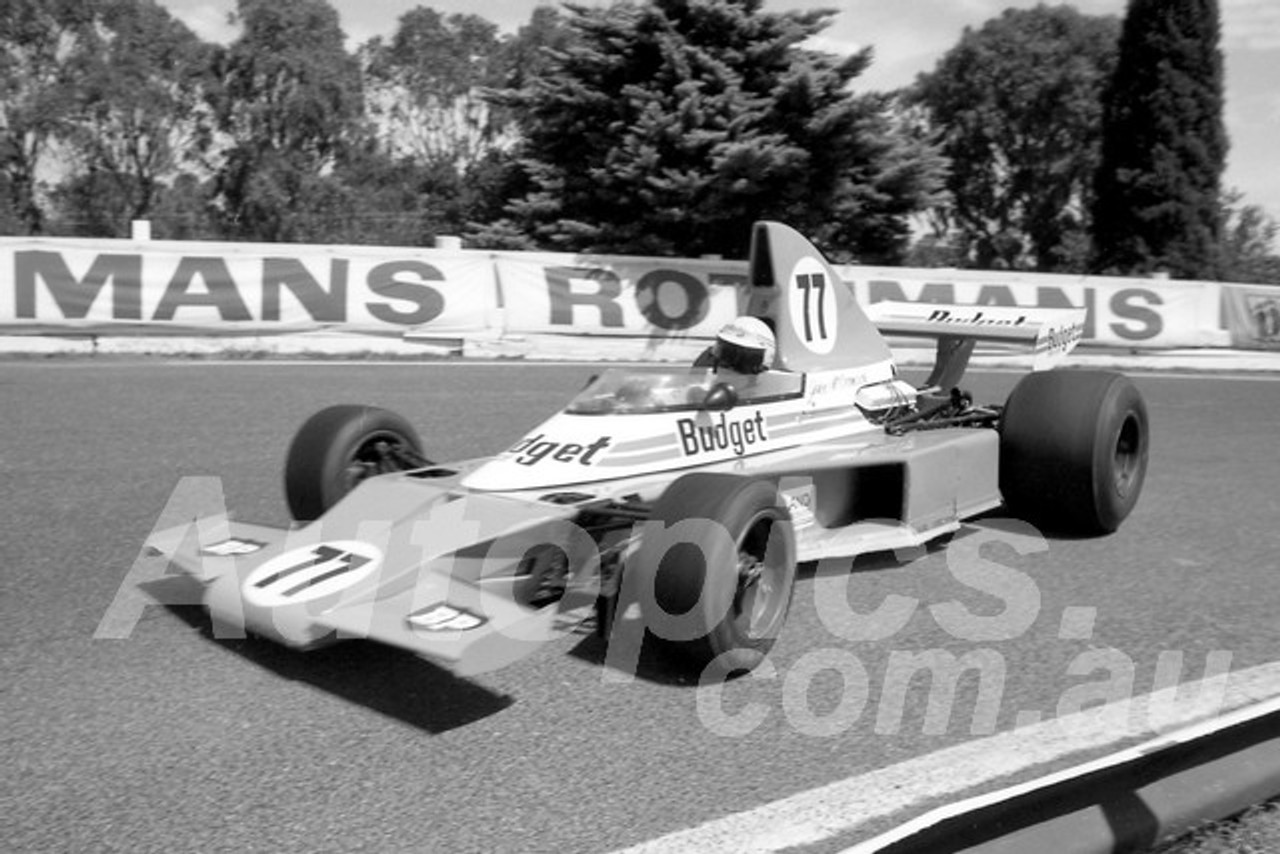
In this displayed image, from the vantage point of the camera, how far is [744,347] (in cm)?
570

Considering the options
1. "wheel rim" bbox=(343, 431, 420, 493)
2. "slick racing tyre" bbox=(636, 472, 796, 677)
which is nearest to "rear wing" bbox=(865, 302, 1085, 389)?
"wheel rim" bbox=(343, 431, 420, 493)

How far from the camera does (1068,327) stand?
736 centimetres

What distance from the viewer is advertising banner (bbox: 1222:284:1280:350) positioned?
16734 millimetres

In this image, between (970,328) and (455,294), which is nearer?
(970,328)

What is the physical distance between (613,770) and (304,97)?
119 feet

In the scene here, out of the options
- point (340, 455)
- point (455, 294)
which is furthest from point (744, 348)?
point (455, 294)

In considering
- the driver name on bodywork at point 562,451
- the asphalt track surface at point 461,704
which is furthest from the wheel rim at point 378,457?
the asphalt track surface at point 461,704

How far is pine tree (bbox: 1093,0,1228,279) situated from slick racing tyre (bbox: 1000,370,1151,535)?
21.7 metres

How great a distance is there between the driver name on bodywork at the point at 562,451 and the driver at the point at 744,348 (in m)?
0.88

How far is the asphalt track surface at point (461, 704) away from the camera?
3.08 meters

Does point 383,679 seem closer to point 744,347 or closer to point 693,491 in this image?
point 693,491

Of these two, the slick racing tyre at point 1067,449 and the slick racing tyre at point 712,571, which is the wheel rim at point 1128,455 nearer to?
the slick racing tyre at point 1067,449

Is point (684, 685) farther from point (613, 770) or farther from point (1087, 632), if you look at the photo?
point (1087, 632)

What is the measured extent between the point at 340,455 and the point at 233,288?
29.9 feet
